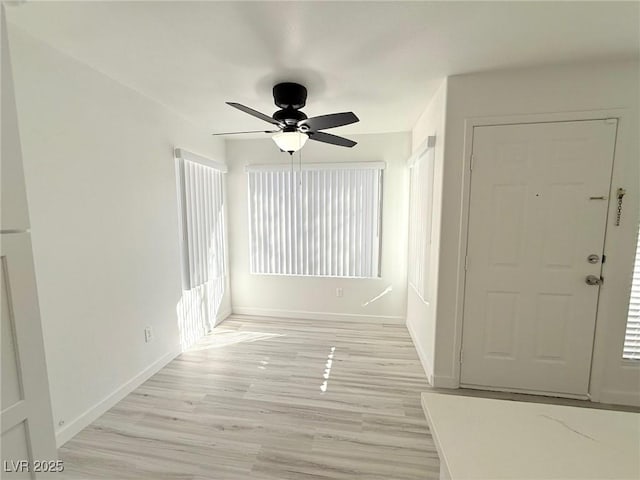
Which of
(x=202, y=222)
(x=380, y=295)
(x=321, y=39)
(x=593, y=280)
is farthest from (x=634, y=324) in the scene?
(x=202, y=222)

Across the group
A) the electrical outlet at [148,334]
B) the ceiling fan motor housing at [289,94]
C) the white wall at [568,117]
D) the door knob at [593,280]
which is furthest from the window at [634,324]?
the electrical outlet at [148,334]

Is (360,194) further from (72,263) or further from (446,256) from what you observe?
(72,263)

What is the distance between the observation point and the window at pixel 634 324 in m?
2.07

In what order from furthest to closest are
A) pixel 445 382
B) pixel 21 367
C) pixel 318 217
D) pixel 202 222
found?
pixel 318 217 → pixel 202 222 → pixel 445 382 → pixel 21 367

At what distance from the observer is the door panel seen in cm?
91

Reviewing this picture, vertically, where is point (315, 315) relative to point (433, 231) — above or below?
below

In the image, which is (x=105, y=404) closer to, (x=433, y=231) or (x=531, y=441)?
(x=531, y=441)

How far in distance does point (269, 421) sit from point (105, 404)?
1301mm

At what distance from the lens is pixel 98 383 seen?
2070 mm

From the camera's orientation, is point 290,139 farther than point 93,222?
Yes

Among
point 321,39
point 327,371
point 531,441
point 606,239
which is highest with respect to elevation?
point 321,39

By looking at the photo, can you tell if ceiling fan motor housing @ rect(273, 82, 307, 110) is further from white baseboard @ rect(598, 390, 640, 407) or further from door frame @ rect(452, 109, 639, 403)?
white baseboard @ rect(598, 390, 640, 407)

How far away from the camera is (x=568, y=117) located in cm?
203

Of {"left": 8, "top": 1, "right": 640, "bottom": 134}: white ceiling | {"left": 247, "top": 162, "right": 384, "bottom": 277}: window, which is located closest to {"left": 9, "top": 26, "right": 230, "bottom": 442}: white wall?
{"left": 8, "top": 1, "right": 640, "bottom": 134}: white ceiling
